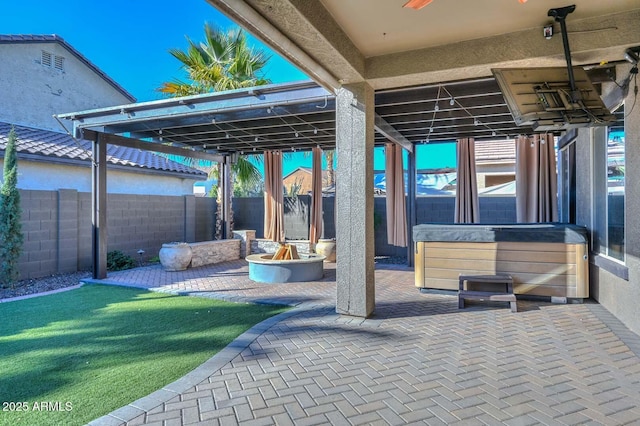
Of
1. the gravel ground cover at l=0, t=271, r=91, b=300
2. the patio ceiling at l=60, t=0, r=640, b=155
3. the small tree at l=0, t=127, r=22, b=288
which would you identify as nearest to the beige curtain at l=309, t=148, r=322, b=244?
the patio ceiling at l=60, t=0, r=640, b=155

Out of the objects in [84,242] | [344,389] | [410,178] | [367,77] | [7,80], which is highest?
[7,80]

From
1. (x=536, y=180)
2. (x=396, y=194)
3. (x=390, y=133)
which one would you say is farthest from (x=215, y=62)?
(x=536, y=180)

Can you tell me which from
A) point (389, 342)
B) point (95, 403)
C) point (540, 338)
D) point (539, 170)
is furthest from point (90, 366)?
point (539, 170)

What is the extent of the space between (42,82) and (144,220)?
239 inches

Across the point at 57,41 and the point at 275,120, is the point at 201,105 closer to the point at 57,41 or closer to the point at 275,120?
the point at 275,120

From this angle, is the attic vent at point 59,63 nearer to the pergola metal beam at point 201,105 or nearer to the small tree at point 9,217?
the pergola metal beam at point 201,105

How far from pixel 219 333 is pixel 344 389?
6.19 feet

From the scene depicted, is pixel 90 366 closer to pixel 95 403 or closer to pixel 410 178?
pixel 95 403

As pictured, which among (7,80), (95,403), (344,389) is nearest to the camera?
(95,403)

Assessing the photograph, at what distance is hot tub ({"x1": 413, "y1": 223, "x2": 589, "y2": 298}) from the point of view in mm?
5352

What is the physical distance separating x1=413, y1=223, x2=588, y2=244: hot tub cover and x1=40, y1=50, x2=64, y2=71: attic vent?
505 inches

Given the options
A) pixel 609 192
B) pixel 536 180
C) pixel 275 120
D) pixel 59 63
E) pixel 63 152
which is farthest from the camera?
pixel 59 63

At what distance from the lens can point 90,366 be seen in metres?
3.29

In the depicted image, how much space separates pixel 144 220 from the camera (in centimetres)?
1004
